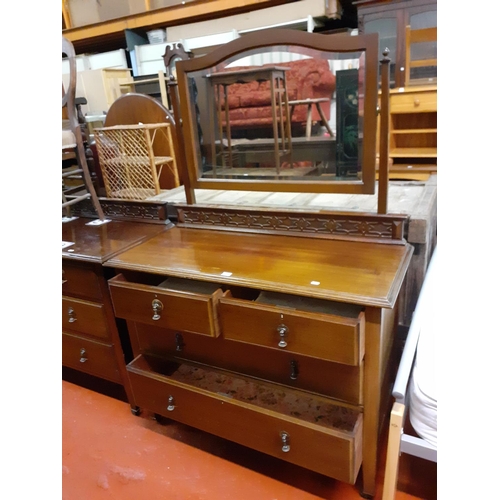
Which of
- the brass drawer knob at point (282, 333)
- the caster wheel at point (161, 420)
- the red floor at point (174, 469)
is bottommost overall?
the red floor at point (174, 469)

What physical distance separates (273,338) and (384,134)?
0.61 meters

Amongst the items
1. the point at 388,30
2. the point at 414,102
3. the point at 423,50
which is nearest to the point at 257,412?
the point at 414,102

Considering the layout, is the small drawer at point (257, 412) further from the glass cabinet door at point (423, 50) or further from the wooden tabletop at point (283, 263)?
the glass cabinet door at point (423, 50)

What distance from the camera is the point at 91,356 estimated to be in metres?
1.39

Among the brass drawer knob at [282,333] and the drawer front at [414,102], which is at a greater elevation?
the drawer front at [414,102]

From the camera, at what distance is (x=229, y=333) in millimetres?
965

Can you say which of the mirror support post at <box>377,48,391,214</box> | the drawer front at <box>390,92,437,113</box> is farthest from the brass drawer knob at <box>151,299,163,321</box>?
the drawer front at <box>390,92,437,113</box>

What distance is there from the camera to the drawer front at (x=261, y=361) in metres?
0.98

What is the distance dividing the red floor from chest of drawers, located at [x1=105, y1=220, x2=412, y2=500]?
141 millimetres

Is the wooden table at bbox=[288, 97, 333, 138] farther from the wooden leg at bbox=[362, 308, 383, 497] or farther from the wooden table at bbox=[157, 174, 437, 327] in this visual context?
the wooden leg at bbox=[362, 308, 383, 497]

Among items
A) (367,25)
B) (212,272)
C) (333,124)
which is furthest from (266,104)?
(367,25)

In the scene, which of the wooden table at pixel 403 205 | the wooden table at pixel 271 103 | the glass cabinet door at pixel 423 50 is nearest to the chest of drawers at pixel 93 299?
the wooden table at pixel 403 205

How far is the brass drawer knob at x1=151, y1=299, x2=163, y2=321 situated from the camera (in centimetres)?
103

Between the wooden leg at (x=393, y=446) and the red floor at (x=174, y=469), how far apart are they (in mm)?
209
